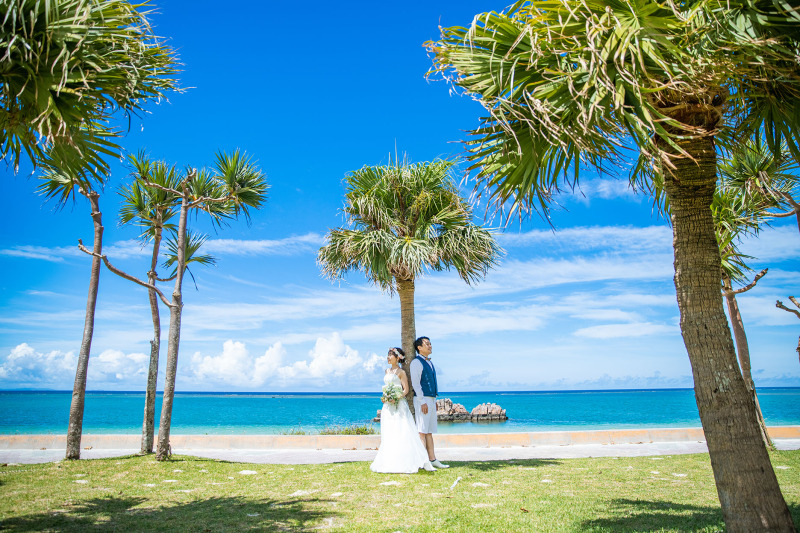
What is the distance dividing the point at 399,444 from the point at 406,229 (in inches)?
178

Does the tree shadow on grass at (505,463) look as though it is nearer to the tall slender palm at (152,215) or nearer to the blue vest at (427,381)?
the blue vest at (427,381)

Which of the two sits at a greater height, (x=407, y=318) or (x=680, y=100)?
(x=680, y=100)

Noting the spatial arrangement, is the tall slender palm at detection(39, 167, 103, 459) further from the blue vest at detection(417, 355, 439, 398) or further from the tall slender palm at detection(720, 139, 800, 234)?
the tall slender palm at detection(720, 139, 800, 234)

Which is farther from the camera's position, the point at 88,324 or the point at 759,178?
the point at 88,324

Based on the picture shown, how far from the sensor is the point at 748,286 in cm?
912

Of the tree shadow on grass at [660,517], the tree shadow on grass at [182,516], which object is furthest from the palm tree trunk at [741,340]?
the tree shadow on grass at [182,516]

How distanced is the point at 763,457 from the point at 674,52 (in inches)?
113

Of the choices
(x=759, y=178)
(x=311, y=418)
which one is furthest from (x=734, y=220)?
(x=311, y=418)

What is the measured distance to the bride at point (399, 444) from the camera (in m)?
8.13

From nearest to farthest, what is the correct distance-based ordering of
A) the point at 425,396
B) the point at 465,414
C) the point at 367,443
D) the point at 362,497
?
1. the point at 362,497
2. the point at 425,396
3. the point at 367,443
4. the point at 465,414

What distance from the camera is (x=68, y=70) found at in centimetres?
359

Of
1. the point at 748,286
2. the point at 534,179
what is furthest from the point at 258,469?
the point at 748,286

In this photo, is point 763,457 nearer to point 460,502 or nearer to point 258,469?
point 460,502

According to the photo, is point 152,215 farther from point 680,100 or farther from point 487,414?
point 487,414
